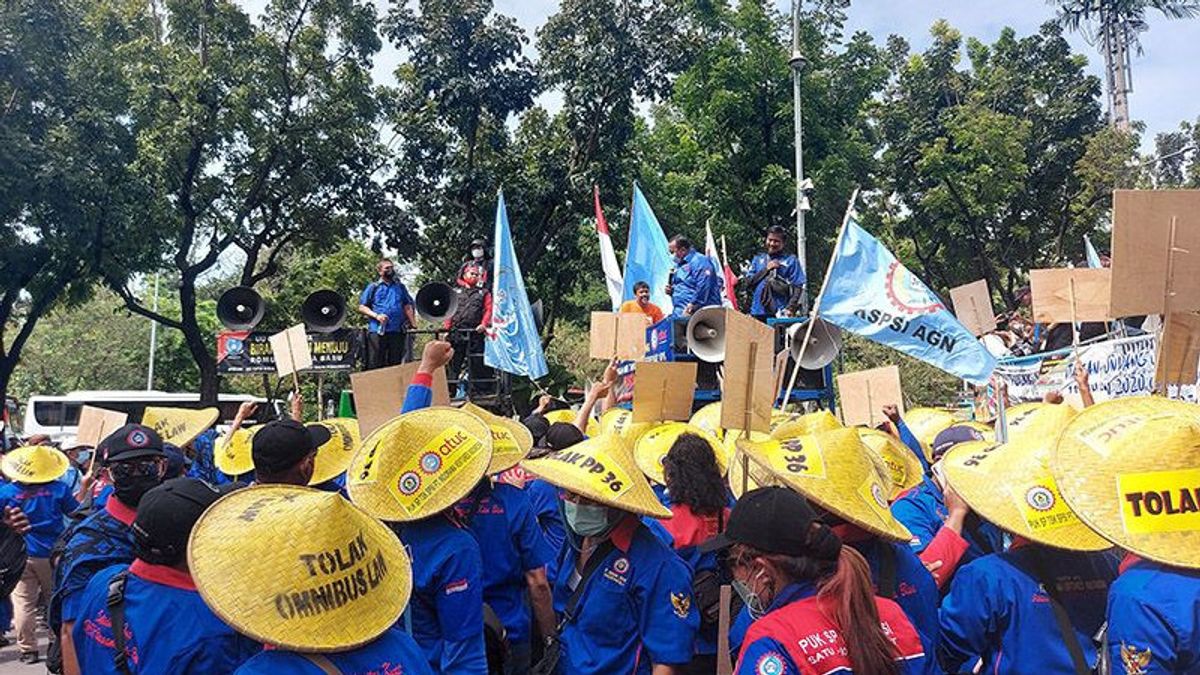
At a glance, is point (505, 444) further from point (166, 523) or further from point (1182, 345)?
point (1182, 345)

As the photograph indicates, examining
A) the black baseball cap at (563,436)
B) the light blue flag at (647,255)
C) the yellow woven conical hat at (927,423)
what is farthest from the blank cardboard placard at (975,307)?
the light blue flag at (647,255)

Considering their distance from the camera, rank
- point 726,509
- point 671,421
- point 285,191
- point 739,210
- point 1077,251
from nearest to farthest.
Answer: point 726,509 < point 671,421 < point 285,191 < point 739,210 < point 1077,251

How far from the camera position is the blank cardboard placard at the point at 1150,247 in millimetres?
4160

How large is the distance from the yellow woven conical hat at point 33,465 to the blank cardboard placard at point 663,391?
199 inches

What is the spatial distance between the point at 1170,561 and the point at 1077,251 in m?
27.7

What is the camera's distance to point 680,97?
966 inches

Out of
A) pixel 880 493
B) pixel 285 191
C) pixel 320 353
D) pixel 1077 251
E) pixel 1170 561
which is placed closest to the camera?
pixel 1170 561

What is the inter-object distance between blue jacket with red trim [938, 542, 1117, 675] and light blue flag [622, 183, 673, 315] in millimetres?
10720

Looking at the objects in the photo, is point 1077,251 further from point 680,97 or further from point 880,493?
point 880,493

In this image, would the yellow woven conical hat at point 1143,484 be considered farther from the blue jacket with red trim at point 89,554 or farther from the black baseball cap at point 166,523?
the blue jacket with red trim at point 89,554

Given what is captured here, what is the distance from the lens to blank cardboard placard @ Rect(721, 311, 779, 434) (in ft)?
14.0

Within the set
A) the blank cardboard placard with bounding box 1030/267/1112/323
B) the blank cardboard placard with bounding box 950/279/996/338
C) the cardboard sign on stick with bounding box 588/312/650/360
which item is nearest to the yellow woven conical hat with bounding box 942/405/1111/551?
the blank cardboard placard with bounding box 1030/267/1112/323

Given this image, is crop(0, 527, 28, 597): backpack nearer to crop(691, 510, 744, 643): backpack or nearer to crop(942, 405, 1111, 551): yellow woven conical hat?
crop(691, 510, 744, 643): backpack

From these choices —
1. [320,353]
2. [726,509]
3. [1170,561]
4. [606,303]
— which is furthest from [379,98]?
[1170,561]
